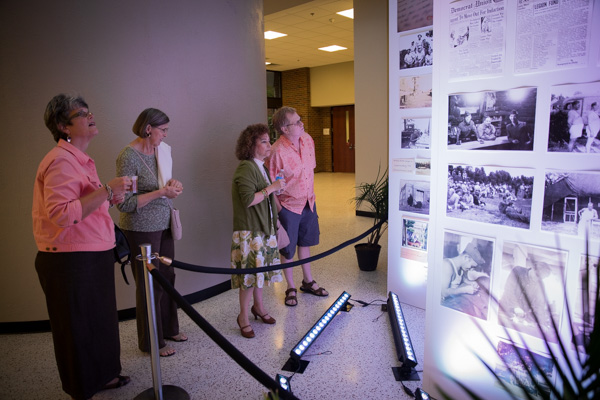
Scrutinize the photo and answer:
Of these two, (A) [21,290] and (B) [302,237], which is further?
(B) [302,237]

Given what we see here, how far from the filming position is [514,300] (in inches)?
71.2

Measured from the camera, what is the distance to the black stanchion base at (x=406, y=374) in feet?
7.95

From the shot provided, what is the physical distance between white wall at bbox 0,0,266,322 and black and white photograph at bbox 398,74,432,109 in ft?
5.17

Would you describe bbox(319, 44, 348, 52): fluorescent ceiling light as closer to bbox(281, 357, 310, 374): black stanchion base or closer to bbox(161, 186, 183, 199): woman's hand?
bbox(161, 186, 183, 199): woman's hand

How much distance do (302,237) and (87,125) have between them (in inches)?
82.6

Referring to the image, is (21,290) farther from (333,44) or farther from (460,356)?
(333,44)

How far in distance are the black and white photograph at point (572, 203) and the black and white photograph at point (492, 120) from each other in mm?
186

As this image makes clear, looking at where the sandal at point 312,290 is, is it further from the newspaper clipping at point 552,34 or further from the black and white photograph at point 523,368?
the newspaper clipping at point 552,34

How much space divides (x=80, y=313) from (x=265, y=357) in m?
1.21

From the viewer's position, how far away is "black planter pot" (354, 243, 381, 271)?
433cm

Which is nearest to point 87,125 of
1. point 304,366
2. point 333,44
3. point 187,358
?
point 187,358

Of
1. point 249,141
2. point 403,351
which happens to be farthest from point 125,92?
point 403,351

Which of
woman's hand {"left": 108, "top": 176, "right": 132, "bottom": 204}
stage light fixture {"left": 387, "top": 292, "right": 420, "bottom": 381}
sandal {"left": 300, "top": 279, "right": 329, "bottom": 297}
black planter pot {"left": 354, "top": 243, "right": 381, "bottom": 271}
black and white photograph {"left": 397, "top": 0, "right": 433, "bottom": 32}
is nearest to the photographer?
woman's hand {"left": 108, "top": 176, "right": 132, "bottom": 204}

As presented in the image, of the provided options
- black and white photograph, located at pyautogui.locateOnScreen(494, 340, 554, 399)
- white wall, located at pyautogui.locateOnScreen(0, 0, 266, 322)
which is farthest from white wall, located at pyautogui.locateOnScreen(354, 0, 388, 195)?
black and white photograph, located at pyautogui.locateOnScreen(494, 340, 554, 399)
